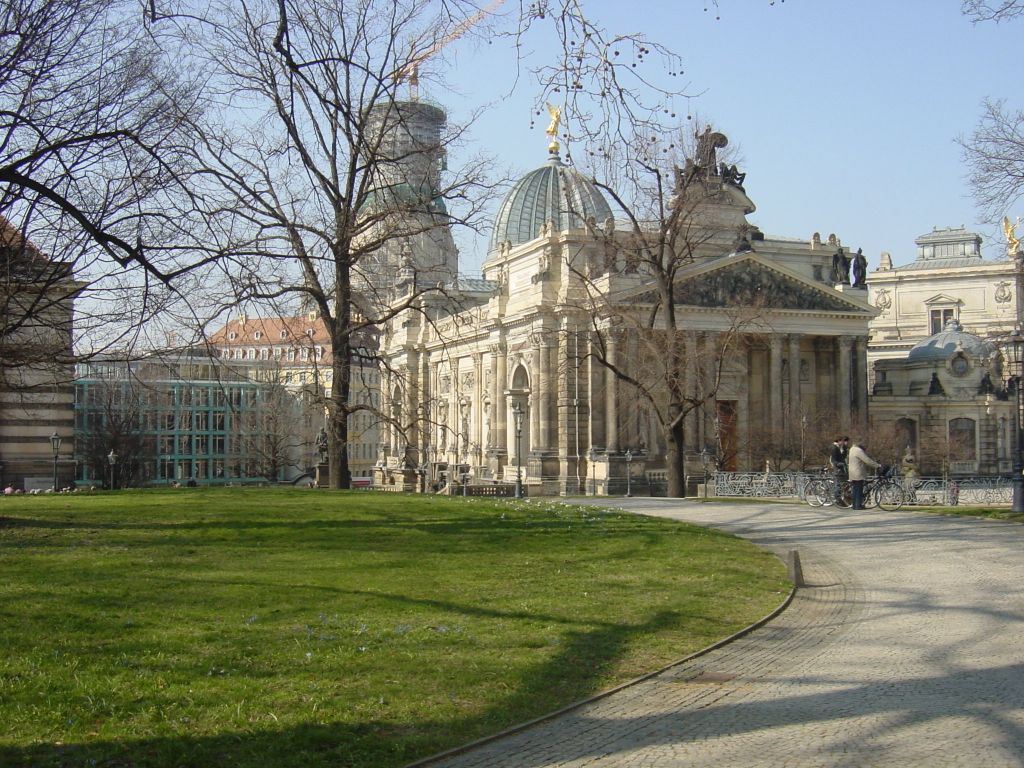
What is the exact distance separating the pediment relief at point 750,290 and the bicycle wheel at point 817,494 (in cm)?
2723

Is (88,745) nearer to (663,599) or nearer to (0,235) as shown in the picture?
(663,599)

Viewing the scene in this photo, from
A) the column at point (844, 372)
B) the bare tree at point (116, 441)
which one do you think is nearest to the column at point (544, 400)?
the column at point (844, 372)

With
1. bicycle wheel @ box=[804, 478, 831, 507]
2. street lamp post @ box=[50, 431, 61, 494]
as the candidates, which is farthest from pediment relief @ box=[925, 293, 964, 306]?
street lamp post @ box=[50, 431, 61, 494]

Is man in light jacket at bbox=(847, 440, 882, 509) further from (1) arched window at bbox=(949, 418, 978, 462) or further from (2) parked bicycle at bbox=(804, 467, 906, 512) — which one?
(1) arched window at bbox=(949, 418, 978, 462)

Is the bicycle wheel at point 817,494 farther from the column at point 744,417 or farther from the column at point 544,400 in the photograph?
the column at point 544,400

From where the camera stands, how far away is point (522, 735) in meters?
9.24

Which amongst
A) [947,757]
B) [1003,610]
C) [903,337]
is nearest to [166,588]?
[947,757]

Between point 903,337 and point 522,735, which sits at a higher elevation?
point 903,337

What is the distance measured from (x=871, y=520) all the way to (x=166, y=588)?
60.3 feet

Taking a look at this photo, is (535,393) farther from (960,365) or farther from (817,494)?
(817,494)

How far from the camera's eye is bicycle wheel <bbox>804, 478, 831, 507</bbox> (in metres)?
32.4

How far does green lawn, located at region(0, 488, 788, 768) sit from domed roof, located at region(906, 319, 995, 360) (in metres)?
61.3

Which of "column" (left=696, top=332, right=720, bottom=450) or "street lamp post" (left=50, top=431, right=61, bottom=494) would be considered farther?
"column" (left=696, top=332, right=720, bottom=450)

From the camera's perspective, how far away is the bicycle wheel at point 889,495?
30953mm
